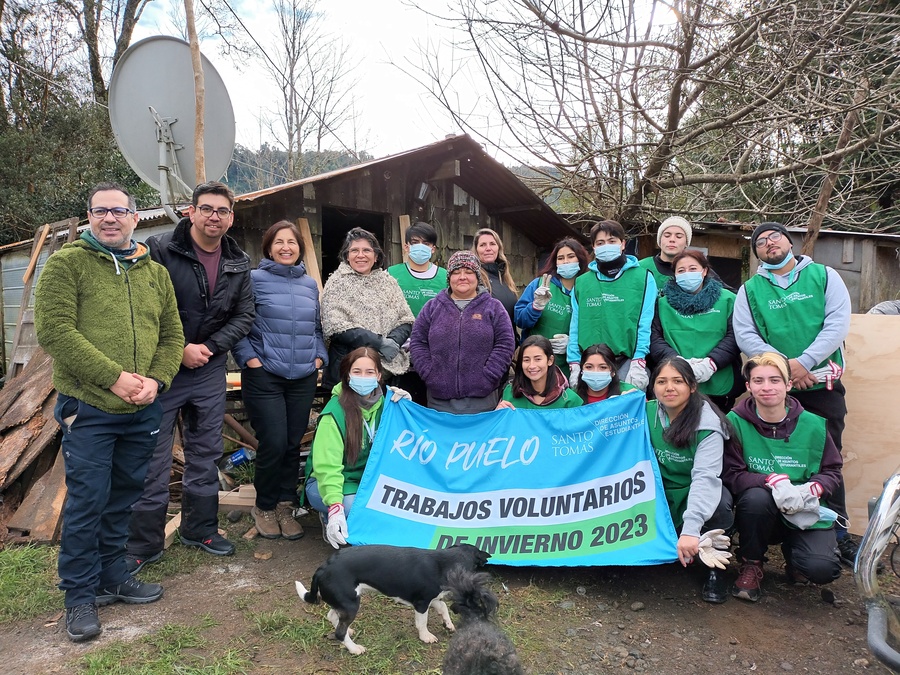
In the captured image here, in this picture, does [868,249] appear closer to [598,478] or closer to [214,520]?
[598,478]

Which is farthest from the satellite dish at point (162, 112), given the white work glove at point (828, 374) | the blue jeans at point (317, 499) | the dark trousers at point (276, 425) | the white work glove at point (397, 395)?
the white work glove at point (828, 374)

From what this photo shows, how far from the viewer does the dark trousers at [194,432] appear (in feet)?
12.7

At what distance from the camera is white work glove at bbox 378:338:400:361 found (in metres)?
4.49

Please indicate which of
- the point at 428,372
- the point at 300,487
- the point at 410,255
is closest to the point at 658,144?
the point at 410,255

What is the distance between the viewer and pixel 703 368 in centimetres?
418

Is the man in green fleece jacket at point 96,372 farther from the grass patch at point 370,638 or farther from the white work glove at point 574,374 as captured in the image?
the white work glove at point 574,374

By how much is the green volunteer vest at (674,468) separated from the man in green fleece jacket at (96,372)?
3.01m

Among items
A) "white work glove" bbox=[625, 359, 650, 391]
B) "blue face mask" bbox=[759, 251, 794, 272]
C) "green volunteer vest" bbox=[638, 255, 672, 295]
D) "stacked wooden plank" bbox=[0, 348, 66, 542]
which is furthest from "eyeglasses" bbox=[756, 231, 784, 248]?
"stacked wooden plank" bbox=[0, 348, 66, 542]

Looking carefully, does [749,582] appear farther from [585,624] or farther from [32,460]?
[32,460]

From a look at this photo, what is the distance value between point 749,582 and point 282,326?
3407 millimetres

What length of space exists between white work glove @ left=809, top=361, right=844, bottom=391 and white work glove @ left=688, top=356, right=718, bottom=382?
2.00 feet

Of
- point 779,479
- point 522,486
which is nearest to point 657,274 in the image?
point 779,479

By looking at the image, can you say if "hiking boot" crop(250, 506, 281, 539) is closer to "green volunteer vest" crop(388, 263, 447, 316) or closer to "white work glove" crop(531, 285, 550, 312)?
"green volunteer vest" crop(388, 263, 447, 316)

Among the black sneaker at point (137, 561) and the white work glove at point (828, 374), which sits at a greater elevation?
the white work glove at point (828, 374)
